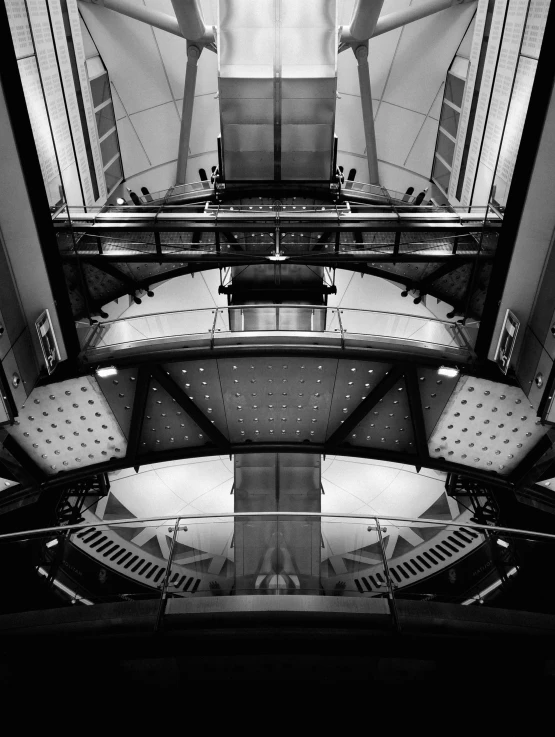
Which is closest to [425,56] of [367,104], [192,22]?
[367,104]

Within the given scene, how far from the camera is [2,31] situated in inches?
338

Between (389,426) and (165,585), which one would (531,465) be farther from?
(165,585)

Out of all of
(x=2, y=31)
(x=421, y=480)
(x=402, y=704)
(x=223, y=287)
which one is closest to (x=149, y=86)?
(x=223, y=287)

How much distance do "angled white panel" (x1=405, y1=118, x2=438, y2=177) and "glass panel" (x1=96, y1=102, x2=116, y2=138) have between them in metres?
12.5

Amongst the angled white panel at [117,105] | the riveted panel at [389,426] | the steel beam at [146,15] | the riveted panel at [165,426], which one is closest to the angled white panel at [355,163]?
the steel beam at [146,15]

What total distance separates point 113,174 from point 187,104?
4616mm

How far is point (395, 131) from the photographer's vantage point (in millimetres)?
23406

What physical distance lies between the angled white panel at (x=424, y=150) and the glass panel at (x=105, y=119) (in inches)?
493

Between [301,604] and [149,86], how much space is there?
21.9 meters

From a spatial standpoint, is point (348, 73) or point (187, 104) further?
point (348, 73)

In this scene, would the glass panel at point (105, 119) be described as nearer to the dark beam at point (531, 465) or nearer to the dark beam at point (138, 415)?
the dark beam at point (138, 415)

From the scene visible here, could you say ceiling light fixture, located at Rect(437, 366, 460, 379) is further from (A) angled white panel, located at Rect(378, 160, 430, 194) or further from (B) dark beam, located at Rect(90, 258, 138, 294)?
(A) angled white panel, located at Rect(378, 160, 430, 194)

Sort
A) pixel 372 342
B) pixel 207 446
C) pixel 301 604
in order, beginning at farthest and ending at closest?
pixel 207 446 → pixel 372 342 → pixel 301 604

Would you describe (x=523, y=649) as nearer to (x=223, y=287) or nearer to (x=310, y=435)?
(x=310, y=435)
